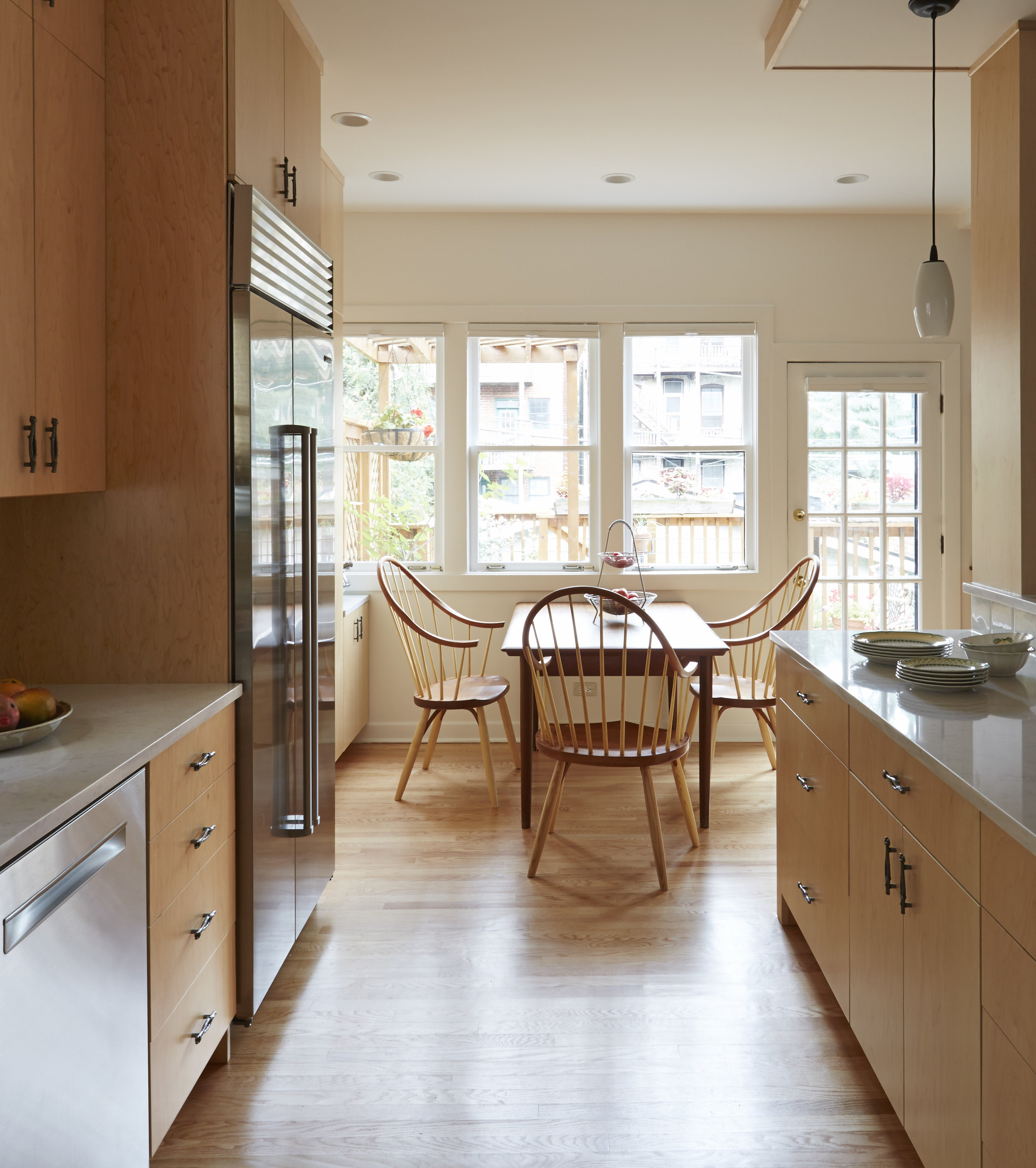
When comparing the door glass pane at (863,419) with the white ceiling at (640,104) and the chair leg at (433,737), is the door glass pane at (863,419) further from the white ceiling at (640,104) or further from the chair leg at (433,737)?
the chair leg at (433,737)

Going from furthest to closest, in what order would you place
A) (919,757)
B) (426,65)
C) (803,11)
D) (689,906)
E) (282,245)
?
(426,65) < (689,906) < (803,11) < (282,245) < (919,757)

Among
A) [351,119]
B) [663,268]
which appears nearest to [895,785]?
[351,119]

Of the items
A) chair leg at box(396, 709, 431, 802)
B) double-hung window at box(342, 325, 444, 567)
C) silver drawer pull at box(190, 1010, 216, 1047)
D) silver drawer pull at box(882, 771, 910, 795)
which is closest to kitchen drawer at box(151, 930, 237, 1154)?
silver drawer pull at box(190, 1010, 216, 1047)

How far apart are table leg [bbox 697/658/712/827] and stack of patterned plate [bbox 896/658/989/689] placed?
152 centimetres

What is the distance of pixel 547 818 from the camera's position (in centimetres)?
319

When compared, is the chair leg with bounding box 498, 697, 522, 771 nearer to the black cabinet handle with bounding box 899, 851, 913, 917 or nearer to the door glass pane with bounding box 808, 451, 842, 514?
the door glass pane with bounding box 808, 451, 842, 514

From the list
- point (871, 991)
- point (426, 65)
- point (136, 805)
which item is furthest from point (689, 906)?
point (426, 65)

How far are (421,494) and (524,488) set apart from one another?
55cm

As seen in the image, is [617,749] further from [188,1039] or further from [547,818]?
[188,1039]

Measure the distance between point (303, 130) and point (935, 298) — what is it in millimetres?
1830

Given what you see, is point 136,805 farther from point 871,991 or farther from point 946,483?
point 946,483

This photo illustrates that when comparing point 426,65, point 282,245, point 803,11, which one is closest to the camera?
point 282,245

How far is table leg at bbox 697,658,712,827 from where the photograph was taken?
144 inches

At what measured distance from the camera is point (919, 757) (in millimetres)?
1595
